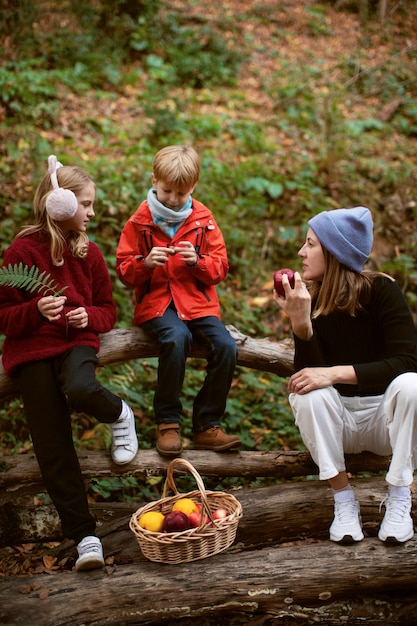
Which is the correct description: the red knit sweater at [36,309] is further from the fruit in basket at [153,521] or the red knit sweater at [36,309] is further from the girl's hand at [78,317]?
the fruit in basket at [153,521]

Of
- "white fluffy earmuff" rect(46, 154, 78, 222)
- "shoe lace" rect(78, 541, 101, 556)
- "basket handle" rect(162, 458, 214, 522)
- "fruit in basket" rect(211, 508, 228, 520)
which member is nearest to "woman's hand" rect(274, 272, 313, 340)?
"basket handle" rect(162, 458, 214, 522)

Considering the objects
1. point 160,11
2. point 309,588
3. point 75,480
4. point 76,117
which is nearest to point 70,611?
point 75,480

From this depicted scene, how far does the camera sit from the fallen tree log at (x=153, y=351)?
357 cm

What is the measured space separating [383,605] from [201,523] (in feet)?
3.13

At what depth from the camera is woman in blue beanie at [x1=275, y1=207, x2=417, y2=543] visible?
115 inches

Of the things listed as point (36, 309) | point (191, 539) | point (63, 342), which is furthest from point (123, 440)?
point (36, 309)

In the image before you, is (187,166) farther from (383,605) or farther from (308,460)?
(383,605)

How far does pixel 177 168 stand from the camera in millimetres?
3436

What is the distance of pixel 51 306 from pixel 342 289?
56.2 inches

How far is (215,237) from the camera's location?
375cm

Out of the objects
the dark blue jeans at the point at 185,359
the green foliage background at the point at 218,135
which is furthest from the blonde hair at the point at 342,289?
the green foliage background at the point at 218,135

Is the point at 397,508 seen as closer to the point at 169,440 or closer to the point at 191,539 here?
the point at 191,539

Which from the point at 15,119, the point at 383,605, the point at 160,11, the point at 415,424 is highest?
the point at 160,11

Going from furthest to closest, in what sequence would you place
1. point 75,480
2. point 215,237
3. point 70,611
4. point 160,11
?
point 160,11
point 215,237
point 75,480
point 70,611
